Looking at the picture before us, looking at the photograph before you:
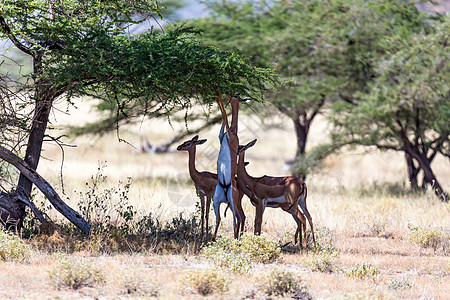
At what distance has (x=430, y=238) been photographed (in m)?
11.4

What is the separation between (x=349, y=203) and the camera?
15289 mm

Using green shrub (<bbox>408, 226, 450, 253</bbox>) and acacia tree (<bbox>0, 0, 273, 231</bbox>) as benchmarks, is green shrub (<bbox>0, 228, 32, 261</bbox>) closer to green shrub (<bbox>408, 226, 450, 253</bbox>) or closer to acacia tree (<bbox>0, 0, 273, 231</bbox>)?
acacia tree (<bbox>0, 0, 273, 231</bbox>)

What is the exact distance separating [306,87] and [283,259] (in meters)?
11.1

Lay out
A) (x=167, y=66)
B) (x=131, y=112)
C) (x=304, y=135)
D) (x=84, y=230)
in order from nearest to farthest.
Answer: (x=167, y=66)
(x=84, y=230)
(x=131, y=112)
(x=304, y=135)

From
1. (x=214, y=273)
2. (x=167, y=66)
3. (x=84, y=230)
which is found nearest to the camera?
(x=214, y=273)

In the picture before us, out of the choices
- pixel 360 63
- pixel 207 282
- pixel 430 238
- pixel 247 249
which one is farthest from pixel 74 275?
pixel 360 63

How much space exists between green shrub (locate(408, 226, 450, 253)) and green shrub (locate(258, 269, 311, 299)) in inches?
192

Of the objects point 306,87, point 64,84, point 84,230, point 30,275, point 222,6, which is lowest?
point 30,275

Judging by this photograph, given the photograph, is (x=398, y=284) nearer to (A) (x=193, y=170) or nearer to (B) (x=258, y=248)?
(B) (x=258, y=248)

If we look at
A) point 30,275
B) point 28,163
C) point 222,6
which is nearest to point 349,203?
point 28,163

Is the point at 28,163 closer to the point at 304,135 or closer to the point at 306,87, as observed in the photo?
the point at 306,87

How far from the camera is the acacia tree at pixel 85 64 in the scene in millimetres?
9477

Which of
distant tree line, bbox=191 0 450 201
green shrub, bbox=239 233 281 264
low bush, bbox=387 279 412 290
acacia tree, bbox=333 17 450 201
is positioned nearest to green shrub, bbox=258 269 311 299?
low bush, bbox=387 279 412 290

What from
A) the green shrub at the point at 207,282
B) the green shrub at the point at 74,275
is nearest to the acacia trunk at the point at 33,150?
the green shrub at the point at 74,275
